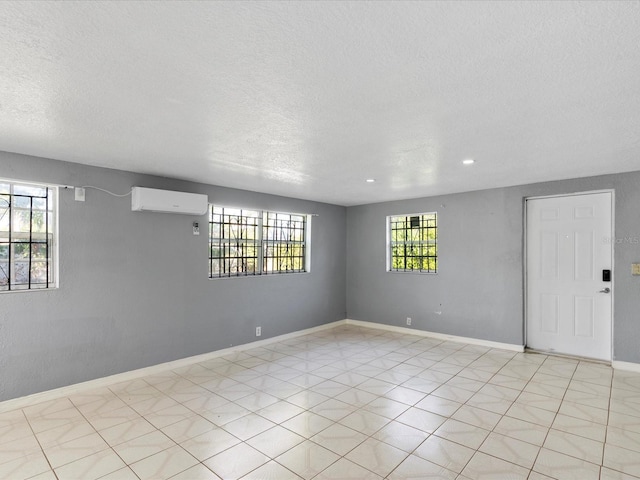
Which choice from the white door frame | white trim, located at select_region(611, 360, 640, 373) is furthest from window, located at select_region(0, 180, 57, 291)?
white trim, located at select_region(611, 360, 640, 373)

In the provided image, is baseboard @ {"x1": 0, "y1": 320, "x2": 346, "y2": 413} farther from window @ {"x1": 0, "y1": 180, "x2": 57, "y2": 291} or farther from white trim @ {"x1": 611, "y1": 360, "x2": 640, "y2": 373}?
white trim @ {"x1": 611, "y1": 360, "x2": 640, "y2": 373}

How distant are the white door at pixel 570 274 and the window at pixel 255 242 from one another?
3490 millimetres

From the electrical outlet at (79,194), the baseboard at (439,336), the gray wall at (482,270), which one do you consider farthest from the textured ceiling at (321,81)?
the baseboard at (439,336)

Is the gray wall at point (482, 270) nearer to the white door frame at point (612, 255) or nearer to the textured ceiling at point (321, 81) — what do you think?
the white door frame at point (612, 255)

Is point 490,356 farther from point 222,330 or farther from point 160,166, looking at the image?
point 160,166

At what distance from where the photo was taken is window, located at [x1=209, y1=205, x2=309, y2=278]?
16.0 ft

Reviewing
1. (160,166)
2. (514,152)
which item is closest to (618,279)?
(514,152)

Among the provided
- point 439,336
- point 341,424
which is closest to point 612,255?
point 439,336

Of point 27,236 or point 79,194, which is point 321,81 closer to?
point 79,194

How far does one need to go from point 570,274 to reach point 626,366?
3.83 ft

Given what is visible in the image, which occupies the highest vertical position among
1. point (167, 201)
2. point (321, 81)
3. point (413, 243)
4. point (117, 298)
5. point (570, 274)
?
point (321, 81)

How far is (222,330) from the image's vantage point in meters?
4.73

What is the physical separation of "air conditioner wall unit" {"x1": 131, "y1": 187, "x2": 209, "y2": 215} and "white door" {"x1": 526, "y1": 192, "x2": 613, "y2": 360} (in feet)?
14.5

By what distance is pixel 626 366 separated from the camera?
13.4 feet
